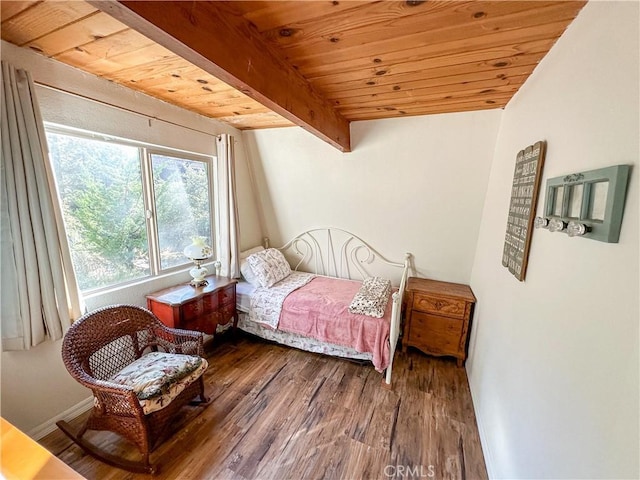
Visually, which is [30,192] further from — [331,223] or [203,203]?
[331,223]

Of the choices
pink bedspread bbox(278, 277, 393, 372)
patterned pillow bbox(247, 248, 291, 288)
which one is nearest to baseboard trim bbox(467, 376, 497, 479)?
pink bedspread bbox(278, 277, 393, 372)

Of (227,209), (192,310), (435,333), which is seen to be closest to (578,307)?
(435,333)

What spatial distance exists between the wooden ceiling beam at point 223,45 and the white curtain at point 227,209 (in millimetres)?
1355

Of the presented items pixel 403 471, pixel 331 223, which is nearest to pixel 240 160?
pixel 331 223

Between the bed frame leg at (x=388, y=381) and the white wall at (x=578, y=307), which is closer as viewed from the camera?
the white wall at (x=578, y=307)

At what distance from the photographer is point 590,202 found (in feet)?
2.74

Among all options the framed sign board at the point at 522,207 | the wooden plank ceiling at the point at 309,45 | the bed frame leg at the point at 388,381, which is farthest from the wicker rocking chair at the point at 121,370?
the framed sign board at the point at 522,207

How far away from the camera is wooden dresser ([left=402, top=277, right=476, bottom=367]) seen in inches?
95.9

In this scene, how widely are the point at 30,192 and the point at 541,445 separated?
275 cm

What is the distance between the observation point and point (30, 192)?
1473 millimetres

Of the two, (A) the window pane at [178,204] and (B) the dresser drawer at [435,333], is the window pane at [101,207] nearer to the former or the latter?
(A) the window pane at [178,204]

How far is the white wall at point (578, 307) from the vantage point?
67cm

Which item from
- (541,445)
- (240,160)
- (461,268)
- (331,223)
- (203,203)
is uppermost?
(240,160)

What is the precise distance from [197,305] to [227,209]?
41.4 inches
